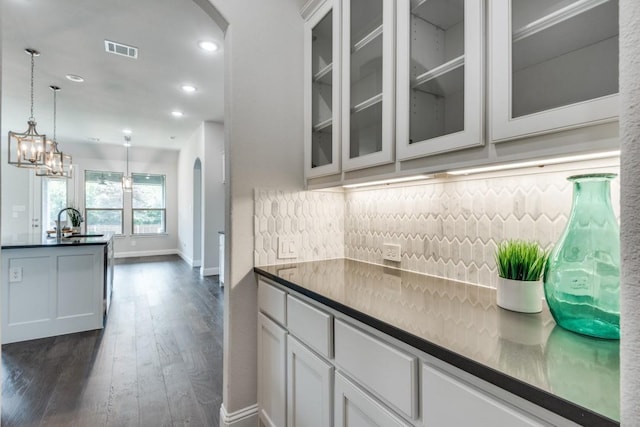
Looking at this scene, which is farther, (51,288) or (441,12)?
(51,288)

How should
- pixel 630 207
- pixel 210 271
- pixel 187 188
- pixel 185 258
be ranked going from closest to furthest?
pixel 630 207
pixel 210 271
pixel 187 188
pixel 185 258

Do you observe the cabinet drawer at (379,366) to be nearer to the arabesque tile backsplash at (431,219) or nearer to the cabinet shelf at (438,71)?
the arabesque tile backsplash at (431,219)

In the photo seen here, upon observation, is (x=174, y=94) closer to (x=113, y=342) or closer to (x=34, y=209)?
(x=113, y=342)

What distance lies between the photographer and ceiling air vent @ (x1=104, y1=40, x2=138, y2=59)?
3.08 m

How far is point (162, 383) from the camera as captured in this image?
2234 millimetres

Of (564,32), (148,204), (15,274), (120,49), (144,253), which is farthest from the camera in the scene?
(148,204)

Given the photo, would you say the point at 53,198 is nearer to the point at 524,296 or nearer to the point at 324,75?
the point at 324,75

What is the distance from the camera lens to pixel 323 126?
5.74 feet

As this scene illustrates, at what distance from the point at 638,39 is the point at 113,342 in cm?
374

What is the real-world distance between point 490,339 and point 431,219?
79cm

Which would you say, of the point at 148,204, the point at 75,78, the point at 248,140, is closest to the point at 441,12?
the point at 248,140

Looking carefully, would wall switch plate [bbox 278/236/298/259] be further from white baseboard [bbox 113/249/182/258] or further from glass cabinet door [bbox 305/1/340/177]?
white baseboard [bbox 113/249/182/258]

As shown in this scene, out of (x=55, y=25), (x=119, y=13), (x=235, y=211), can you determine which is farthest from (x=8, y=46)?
(x=235, y=211)

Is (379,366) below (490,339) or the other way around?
below
